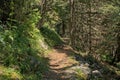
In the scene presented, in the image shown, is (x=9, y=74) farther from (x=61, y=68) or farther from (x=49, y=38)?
(x=49, y=38)

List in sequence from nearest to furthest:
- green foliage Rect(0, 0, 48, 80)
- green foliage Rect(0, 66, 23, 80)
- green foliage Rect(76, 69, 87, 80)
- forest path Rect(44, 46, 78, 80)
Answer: green foliage Rect(0, 66, 23, 80) < green foliage Rect(0, 0, 48, 80) < forest path Rect(44, 46, 78, 80) < green foliage Rect(76, 69, 87, 80)

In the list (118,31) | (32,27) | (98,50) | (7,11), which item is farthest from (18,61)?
(98,50)

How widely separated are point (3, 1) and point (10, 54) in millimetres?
3628

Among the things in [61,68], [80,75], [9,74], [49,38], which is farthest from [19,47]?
[49,38]

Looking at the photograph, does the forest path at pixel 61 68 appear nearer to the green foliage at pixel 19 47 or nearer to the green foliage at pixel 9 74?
the green foliage at pixel 19 47

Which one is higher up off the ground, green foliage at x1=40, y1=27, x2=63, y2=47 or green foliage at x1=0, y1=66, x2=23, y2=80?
green foliage at x1=0, y1=66, x2=23, y2=80

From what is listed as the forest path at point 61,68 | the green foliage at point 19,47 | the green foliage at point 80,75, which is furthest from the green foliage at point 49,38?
the green foliage at point 80,75

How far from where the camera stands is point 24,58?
10.8 m

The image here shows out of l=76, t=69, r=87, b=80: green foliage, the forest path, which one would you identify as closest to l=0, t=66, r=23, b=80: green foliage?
the forest path

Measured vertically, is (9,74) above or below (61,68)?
above

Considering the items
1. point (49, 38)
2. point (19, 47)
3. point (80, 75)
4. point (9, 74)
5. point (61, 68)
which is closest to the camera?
point (9, 74)

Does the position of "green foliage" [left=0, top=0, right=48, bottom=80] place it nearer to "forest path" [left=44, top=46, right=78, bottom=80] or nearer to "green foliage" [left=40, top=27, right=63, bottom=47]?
"forest path" [left=44, top=46, right=78, bottom=80]

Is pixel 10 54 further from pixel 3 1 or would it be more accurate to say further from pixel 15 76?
pixel 3 1

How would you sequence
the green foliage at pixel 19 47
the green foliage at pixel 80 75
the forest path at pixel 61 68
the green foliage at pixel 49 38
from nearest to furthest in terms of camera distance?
1. the green foliage at pixel 19 47
2. the forest path at pixel 61 68
3. the green foliage at pixel 80 75
4. the green foliage at pixel 49 38
